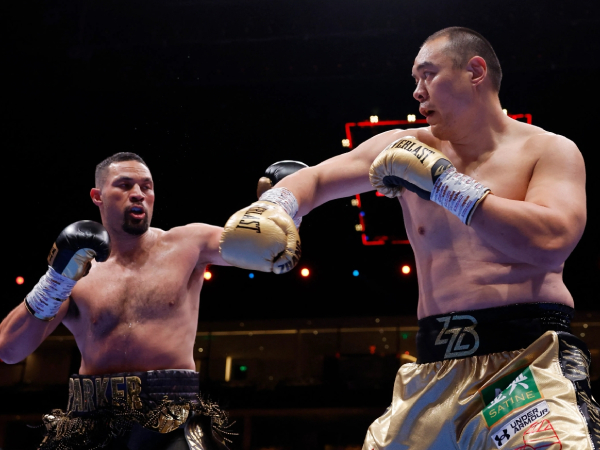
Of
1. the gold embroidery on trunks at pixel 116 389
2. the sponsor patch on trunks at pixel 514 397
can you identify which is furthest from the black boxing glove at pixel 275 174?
the sponsor patch on trunks at pixel 514 397

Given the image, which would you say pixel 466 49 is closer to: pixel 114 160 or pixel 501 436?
pixel 501 436

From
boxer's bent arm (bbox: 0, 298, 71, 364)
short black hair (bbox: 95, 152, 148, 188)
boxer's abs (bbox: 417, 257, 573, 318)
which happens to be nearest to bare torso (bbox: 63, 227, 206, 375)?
boxer's bent arm (bbox: 0, 298, 71, 364)

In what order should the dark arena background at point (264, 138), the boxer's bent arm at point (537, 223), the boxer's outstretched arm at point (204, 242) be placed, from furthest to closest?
the dark arena background at point (264, 138) → the boxer's outstretched arm at point (204, 242) → the boxer's bent arm at point (537, 223)

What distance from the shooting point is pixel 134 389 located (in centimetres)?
263

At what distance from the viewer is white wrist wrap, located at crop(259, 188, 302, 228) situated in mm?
1617

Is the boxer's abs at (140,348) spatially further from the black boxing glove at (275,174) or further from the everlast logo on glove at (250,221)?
the everlast logo on glove at (250,221)

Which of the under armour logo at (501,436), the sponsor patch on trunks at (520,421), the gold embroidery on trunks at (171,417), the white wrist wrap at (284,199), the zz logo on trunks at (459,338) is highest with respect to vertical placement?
the white wrist wrap at (284,199)

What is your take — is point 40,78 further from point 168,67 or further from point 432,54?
point 432,54

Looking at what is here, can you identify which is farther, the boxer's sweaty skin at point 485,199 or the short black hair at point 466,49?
the short black hair at point 466,49

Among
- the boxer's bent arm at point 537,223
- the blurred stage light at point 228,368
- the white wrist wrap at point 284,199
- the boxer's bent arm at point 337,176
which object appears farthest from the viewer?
the blurred stage light at point 228,368

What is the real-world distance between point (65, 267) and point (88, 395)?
0.55 meters

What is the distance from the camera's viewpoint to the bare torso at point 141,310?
2758 millimetres

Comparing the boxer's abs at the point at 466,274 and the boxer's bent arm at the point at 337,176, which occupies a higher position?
the boxer's bent arm at the point at 337,176

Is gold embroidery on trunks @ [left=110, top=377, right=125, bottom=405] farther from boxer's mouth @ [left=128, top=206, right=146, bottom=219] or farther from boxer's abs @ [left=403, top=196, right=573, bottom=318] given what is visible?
boxer's abs @ [left=403, top=196, right=573, bottom=318]
